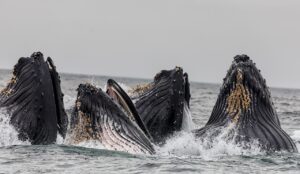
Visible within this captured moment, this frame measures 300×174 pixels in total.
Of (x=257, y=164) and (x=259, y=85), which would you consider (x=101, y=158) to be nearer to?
(x=257, y=164)

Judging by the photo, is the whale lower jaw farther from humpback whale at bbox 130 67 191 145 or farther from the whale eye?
the whale eye

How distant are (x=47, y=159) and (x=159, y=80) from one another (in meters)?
3.30

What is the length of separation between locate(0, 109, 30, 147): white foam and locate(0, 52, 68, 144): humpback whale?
6 cm

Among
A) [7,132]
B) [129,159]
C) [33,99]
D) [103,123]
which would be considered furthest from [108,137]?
[7,132]

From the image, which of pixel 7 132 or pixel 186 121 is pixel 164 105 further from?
pixel 7 132

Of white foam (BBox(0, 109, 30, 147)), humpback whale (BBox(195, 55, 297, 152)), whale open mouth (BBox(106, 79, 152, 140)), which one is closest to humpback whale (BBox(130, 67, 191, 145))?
humpback whale (BBox(195, 55, 297, 152))

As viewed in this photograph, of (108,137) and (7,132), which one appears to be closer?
(108,137)

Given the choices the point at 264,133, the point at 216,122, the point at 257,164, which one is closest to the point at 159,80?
the point at 216,122

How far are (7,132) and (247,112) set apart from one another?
3.88 meters

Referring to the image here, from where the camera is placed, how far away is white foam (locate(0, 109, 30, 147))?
36.5 ft

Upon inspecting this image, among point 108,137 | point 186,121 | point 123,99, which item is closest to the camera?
point 108,137

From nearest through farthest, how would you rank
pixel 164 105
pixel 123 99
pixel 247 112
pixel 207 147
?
pixel 123 99
pixel 207 147
pixel 247 112
pixel 164 105

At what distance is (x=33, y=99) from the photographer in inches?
442

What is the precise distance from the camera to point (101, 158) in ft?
34.3
